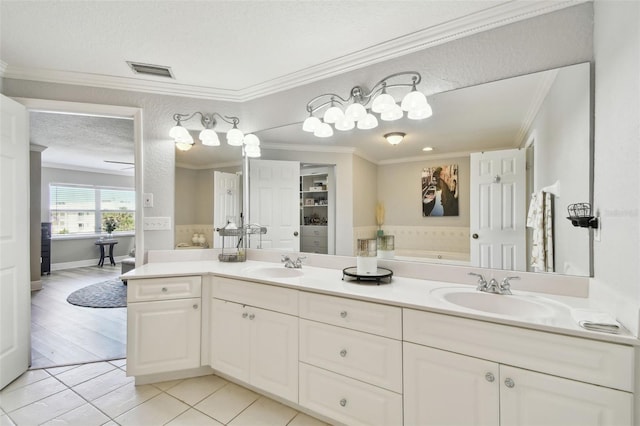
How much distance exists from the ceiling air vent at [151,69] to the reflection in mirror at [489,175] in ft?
4.78

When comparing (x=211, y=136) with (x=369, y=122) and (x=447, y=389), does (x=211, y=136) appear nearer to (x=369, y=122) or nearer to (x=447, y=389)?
(x=369, y=122)

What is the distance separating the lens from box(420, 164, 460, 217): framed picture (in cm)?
175

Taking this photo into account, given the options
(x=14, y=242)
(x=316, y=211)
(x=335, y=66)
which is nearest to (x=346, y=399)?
(x=316, y=211)

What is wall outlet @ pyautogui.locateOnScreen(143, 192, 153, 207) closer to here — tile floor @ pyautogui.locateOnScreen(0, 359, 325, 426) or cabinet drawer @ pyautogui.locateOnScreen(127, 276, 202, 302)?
cabinet drawer @ pyautogui.locateOnScreen(127, 276, 202, 302)

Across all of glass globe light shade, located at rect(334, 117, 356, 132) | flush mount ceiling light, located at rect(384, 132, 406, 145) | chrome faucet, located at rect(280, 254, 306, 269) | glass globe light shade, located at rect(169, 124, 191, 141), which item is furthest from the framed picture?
glass globe light shade, located at rect(169, 124, 191, 141)

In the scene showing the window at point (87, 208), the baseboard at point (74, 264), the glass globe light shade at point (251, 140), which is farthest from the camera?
the window at point (87, 208)

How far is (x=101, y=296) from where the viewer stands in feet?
13.7

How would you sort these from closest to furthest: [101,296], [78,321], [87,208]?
[78,321] → [101,296] → [87,208]

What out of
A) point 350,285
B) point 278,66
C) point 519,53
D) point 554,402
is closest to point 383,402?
point 350,285

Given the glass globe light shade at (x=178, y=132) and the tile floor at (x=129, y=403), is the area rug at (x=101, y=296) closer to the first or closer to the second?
the tile floor at (x=129, y=403)

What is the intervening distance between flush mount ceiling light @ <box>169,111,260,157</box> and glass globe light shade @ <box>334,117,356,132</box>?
828 mm

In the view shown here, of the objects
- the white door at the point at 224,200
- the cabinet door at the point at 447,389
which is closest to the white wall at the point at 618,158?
the cabinet door at the point at 447,389

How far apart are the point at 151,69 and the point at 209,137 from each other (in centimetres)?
63

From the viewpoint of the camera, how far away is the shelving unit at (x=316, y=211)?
86.4 inches
